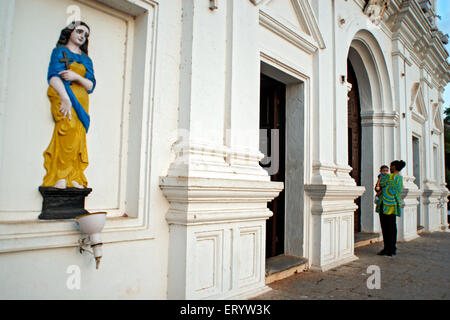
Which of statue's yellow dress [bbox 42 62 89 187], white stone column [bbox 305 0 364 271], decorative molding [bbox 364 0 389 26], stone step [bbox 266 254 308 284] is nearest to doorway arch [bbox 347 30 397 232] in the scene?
decorative molding [bbox 364 0 389 26]

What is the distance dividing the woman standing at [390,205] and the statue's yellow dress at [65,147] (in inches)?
209

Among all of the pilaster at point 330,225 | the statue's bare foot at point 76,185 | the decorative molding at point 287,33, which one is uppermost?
the decorative molding at point 287,33

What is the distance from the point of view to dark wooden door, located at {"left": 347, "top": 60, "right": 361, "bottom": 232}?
8203 millimetres

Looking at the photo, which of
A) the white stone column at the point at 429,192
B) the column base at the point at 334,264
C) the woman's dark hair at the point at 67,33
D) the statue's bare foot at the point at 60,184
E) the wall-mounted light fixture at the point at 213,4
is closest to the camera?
the statue's bare foot at the point at 60,184

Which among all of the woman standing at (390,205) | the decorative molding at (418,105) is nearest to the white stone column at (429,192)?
the decorative molding at (418,105)

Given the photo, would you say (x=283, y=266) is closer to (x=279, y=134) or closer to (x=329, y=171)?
(x=329, y=171)

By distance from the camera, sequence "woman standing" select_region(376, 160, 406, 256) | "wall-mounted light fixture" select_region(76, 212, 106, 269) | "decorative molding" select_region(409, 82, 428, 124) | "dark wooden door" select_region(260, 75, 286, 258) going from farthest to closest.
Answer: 1. "decorative molding" select_region(409, 82, 428, 124)
2. "woman standing" select_region(376, 160, 406, 256)
3. "dark wooden door" select_region(260, 75, 286, 258)
4. "wall-mounted light fixture" select_region(76, 212, 106, 269)

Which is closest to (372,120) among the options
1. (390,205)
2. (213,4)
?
(390,205)

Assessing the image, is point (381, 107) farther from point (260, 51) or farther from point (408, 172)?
point (260, 51)

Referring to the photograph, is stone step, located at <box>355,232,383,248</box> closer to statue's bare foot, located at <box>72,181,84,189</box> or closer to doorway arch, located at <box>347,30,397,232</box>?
doorway arch, located at <box>347,30,397,232</box>

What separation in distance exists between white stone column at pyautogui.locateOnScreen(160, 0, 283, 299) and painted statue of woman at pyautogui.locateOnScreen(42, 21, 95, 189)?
2.61 feet

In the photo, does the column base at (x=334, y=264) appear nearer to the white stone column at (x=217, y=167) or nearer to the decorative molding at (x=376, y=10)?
the white stone column at (x=217, y=167)

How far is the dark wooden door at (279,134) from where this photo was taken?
5.43 metres
